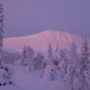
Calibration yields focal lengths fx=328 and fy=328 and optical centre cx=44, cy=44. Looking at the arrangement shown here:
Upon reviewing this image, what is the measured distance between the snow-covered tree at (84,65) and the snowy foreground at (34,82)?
8.42 m

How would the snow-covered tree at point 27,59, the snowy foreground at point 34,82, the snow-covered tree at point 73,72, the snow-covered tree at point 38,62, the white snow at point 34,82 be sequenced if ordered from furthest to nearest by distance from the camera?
1. the snow-covered tree at point 38,62
2. the snow-covered tree at point 27,59
3. the white snow at point 34,82
4. the snowy foreground at point 34,82
5. the snow-covered tree at point 73,72

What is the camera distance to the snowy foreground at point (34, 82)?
63759mm

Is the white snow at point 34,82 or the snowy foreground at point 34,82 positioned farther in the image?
the white snow at point 34,82

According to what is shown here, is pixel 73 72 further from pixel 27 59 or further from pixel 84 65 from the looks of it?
pixel 27 59

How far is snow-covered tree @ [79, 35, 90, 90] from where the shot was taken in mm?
44969

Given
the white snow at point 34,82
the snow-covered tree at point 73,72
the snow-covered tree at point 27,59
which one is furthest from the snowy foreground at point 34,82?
the snow-covered tree at point 73,72

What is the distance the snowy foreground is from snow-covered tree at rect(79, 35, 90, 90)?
27.6 feet

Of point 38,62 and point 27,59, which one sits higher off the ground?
point 27,59

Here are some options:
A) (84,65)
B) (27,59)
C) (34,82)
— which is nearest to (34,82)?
(34,82)

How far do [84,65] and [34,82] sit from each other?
27.5 m

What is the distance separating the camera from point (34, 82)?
72.3 m

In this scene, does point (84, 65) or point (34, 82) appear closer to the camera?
point (84, 65)

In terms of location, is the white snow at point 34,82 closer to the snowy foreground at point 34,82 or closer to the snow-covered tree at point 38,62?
the snowy foreground at point 34,82

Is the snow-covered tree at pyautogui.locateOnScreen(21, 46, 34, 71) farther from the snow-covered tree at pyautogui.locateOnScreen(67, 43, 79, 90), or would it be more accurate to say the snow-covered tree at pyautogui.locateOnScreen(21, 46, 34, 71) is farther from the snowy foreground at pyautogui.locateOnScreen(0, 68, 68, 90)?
the snow-covered tree at pyautogui.locateOnScreen(67, 43, 79, 90)
